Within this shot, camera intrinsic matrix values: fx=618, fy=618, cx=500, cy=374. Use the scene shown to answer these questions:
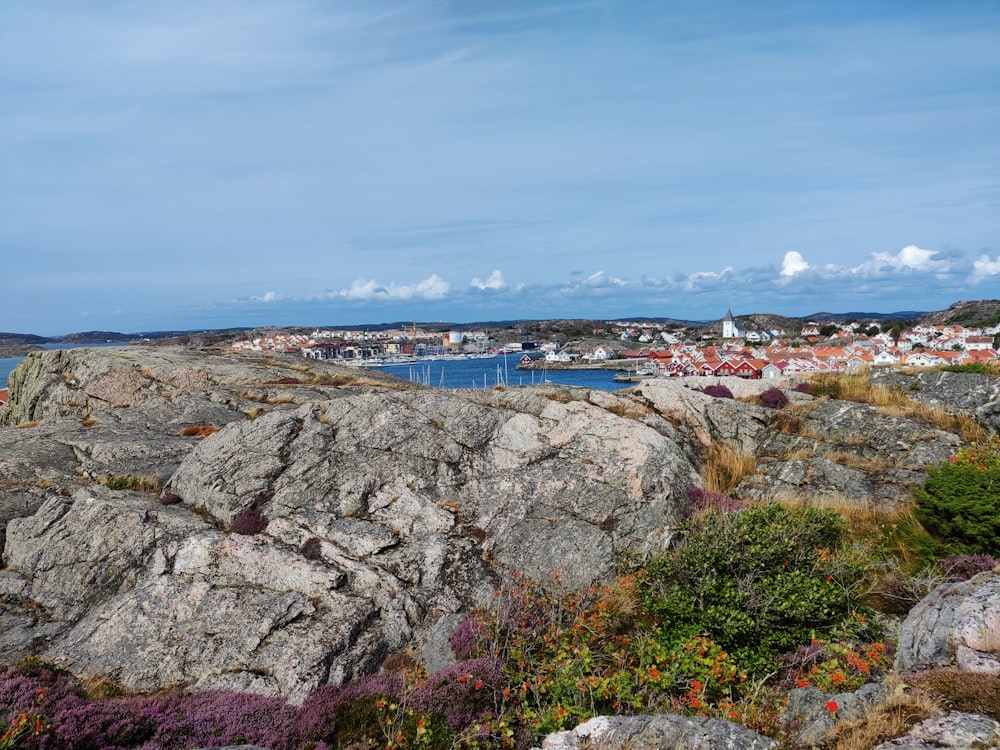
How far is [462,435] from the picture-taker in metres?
12.1

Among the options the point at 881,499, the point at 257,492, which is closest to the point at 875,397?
the point at 881,499

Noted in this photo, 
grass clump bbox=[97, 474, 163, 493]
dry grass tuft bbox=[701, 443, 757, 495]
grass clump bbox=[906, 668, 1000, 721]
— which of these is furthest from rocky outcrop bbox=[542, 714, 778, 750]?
grass clump bbox=[97, 474, 163, 493]

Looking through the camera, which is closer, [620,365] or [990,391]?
[990,391]

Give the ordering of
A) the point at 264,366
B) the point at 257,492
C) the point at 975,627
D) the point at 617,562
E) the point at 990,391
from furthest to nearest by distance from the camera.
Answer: the point at 264,366 → the point at 990,391 → the point at 257,492 → the point at 617,562 → the point at 975,627

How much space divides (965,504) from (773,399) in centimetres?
760

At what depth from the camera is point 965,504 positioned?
9398mm

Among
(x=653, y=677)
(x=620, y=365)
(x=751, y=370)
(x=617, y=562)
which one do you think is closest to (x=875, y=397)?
(x=617, y=562)

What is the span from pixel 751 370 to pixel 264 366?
264ft

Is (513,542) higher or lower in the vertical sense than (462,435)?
lower

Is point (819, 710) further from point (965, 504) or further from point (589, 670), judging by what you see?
point (965, 504)

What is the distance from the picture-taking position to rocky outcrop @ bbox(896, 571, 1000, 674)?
19.5ft

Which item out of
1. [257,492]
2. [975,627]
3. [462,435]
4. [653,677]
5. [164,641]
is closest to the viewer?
[975,627]

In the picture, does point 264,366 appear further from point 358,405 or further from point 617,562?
point 617,562

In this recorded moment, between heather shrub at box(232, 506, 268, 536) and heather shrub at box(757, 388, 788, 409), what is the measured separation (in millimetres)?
12867
